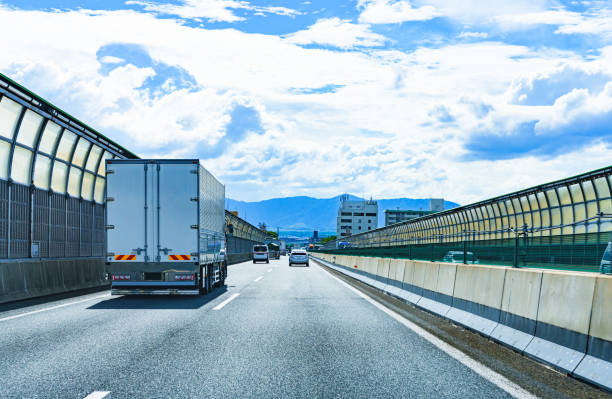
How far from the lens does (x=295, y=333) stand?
9.28 meters

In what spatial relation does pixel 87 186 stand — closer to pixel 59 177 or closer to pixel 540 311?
pixel 59 177

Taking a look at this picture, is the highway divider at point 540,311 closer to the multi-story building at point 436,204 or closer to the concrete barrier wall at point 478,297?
the concrete barrier wall at point 478,297

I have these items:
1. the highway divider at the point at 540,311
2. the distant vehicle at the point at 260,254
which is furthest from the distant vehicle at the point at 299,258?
the highway divider at the point at 540,311

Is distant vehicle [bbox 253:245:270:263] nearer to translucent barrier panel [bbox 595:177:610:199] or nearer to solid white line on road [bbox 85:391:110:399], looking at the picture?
translucent barrier panel [bbox 595:177:610:199]

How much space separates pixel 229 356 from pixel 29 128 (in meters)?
11.8

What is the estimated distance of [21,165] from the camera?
16.3m

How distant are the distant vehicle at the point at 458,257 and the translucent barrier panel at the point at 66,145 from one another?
12.3 meters

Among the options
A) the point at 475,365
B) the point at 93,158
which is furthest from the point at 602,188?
the point at 93,158

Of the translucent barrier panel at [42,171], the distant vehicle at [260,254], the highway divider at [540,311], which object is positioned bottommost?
the distant vehicle at [260,254]

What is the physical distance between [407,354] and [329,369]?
134 centimetres

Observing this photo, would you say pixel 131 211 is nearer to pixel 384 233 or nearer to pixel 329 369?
pixel 329 369

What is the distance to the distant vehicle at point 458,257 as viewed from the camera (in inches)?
431

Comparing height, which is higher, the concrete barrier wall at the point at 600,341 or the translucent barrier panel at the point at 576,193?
the translucent barrier panel at the point at 576,193

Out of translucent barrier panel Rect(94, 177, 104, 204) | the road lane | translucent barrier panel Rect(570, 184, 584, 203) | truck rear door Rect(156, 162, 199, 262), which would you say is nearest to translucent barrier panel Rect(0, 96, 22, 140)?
truck rear door Rect(156, 162, 199, 262)
